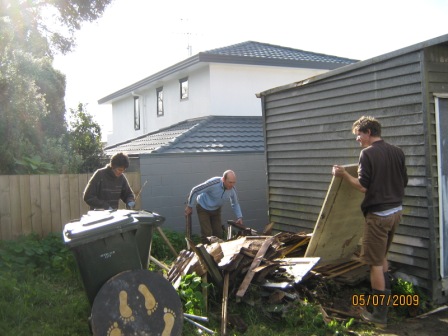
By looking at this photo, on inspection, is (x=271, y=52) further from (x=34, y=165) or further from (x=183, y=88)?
(x=34, y=165)

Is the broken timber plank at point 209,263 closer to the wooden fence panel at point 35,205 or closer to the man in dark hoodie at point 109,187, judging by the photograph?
the man in dark hoodie at point 109,187

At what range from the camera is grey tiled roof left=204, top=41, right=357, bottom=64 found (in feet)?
49.7

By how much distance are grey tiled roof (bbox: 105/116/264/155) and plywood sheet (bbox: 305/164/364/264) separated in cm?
481

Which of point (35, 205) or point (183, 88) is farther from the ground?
point (183, 88)

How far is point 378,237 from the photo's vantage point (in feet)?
17.5

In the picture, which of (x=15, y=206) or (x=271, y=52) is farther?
(x=271, y=52)

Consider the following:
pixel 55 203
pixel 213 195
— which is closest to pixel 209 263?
pixel 213 195

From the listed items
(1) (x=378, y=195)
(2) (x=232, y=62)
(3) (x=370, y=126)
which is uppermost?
(2) (x=232, y=62)

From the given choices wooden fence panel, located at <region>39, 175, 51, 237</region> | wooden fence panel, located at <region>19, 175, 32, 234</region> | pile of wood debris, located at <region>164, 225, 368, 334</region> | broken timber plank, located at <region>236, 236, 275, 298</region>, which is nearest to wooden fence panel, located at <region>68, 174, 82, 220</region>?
Result: wooden fence panel, located at <region>39, 175, 51, 237</region>

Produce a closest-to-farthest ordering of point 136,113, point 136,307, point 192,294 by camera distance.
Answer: point 136,307
point 192,294
point 136,113

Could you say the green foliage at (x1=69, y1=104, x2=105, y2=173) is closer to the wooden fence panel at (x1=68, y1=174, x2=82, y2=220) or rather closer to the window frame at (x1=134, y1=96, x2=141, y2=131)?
the wooden fence panel at (x1=68, y1=174, x2=82, y2=220)

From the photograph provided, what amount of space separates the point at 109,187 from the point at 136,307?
9.57 ft

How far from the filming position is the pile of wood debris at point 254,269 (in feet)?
18.8

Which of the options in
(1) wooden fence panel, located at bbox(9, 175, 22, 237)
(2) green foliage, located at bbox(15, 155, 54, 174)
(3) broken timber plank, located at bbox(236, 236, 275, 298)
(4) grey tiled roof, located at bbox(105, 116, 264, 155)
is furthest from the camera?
(4) grey tiled roof, located at bbox(105, 116, 264, 155)
